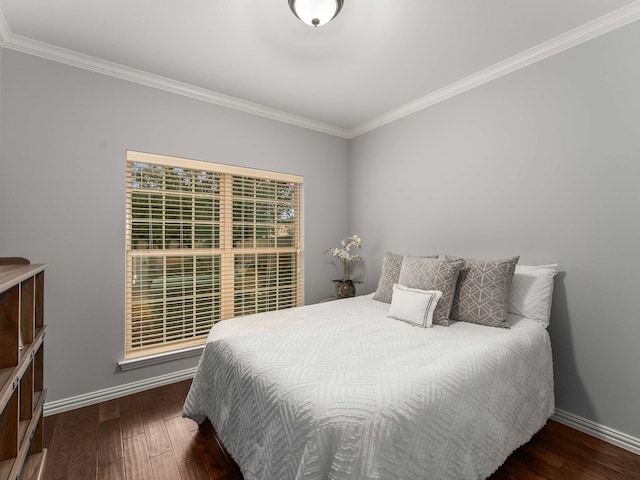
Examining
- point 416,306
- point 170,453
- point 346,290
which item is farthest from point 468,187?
point 170,453

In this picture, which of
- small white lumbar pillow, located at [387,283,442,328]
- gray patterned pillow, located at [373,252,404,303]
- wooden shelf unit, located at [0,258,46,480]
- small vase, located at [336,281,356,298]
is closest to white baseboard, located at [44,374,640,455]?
wooden shelf unit, located at [0,258,46,480]

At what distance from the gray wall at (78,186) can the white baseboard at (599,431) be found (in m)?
2.97

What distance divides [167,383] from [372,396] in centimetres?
228

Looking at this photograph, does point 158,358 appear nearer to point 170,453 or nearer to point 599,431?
point 170,453

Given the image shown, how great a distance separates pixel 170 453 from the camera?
1858 mm

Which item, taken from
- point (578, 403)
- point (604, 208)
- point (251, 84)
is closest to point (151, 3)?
point (251, 84)

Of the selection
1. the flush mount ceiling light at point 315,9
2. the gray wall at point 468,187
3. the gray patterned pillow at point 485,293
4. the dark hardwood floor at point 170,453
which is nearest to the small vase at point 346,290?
the gray wall at point 468,187

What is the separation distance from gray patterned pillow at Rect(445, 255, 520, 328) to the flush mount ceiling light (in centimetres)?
186

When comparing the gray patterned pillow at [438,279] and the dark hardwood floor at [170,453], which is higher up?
the gray patterned pillow at [438,279]

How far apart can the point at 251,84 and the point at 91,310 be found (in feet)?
7.43

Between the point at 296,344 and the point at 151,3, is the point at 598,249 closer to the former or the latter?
the point at 296,344

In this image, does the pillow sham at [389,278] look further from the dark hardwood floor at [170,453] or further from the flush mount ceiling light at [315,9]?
the flush mount ceiling light at [315,9]

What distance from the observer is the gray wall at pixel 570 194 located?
6.37ft

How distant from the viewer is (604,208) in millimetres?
2016
